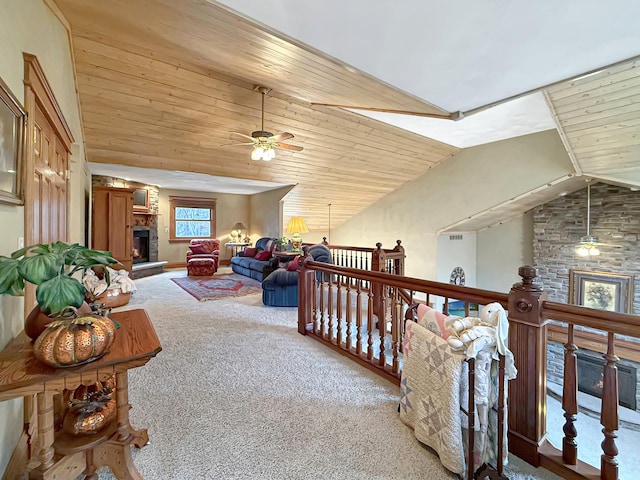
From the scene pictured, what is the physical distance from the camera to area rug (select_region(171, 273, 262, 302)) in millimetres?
5477

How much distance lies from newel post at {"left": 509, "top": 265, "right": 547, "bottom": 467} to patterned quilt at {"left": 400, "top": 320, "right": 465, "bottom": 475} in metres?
0.37

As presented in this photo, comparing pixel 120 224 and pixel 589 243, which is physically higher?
pixel 120 224

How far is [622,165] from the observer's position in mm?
4527

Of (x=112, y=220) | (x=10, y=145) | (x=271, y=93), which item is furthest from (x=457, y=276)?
(x=10, y=145)

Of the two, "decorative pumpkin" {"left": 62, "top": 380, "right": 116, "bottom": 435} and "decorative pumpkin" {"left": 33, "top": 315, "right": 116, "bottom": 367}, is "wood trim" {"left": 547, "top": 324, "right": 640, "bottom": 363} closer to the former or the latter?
"decorative pumpkin" {"left": 62, "top": 380, "right": 116, "bottom": 435}

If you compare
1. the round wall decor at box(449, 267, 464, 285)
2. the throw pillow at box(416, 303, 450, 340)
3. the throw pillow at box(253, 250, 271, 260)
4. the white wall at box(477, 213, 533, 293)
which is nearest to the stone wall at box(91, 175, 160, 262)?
the throw pillow at box(253, 250, 271, 260)

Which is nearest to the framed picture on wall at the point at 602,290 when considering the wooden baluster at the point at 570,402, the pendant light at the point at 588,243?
the pendant light at the point at 588,243

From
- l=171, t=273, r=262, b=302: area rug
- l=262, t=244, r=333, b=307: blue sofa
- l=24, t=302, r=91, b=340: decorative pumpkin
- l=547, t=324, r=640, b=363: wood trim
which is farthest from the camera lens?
l=171, t=273, r=262, b=302: area rug

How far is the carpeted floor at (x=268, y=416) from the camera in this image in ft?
5.08

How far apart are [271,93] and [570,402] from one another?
450 centimetres

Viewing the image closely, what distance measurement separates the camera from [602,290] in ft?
20.7

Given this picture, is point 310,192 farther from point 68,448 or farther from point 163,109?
point 68,448

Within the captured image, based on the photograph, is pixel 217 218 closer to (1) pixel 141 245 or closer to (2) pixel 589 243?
(1) pixel 141 245

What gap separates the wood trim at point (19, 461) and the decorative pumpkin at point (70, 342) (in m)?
0.64
